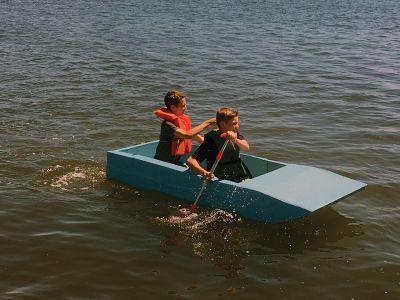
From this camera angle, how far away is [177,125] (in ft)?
26.4

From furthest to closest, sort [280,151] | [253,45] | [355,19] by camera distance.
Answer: [355,19] < [253,45] < [280,151]

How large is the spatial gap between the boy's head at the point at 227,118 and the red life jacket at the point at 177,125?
97 centimetres

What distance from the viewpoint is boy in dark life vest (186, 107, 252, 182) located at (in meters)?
7.22

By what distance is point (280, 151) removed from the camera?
34.1ft

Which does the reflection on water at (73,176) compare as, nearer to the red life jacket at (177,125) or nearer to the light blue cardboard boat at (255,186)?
the light blue cardboard boat at (255,186)

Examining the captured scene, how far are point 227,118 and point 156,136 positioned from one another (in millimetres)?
4166

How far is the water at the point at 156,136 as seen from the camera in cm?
593

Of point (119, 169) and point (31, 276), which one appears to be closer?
point (31, 276)

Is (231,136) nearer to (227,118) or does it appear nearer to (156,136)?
(227,118)

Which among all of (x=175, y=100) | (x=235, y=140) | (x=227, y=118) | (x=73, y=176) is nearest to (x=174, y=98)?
(x=175, y=100)

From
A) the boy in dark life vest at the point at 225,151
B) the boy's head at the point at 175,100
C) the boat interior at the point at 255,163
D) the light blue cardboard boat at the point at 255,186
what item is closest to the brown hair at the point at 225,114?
the boy in dark life vest at the point at 225,151

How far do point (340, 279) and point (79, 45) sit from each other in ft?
55.8

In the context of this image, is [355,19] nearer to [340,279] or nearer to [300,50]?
[300,50]

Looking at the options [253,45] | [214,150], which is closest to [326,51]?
[253,45]
